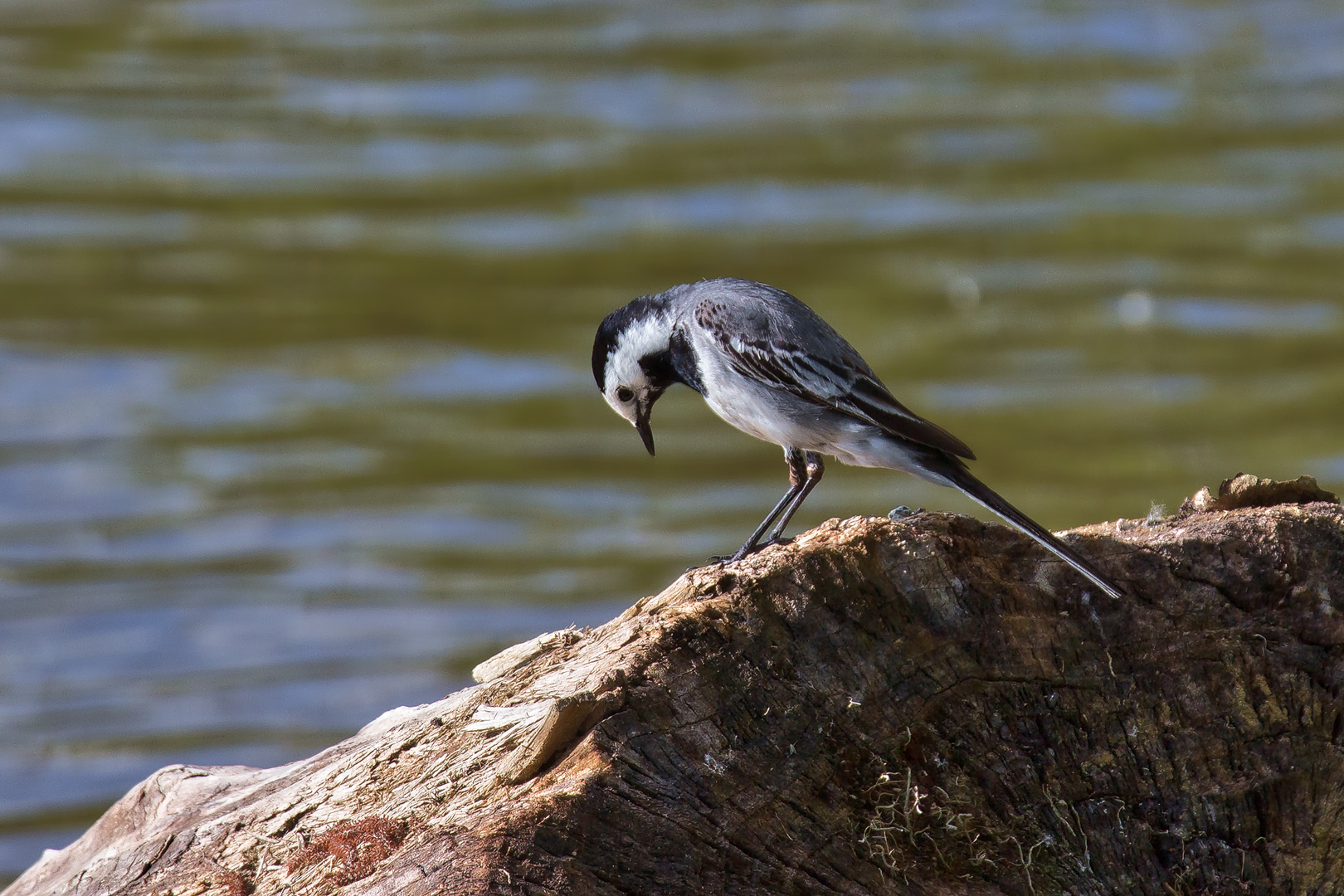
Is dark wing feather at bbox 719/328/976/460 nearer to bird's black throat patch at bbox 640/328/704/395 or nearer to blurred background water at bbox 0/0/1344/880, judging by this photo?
bird's black throat patch at bbox 640/328/704/395

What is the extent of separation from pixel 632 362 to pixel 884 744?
2720mm

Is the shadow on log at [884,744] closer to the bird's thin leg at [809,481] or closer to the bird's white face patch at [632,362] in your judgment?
the bird's thin leg at [809,481]

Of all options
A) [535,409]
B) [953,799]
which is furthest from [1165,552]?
[535,409]

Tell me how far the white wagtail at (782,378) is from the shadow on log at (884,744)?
0.72 metres

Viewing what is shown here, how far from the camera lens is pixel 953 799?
4.26m

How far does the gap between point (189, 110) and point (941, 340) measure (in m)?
12.3

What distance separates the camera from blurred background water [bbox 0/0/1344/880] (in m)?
13.1

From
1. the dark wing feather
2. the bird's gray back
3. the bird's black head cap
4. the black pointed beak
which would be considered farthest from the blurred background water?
the dark wing feather

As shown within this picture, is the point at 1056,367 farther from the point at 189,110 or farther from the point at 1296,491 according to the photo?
the point at 189,110

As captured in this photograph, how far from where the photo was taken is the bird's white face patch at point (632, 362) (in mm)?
6414

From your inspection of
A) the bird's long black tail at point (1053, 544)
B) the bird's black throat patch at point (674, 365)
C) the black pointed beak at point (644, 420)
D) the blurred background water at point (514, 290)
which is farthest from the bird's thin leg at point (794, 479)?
the blurred background water at point (514, 290)

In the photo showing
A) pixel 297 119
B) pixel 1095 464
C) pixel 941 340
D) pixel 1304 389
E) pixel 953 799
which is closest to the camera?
pixel 953 799

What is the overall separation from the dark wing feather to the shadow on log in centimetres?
109

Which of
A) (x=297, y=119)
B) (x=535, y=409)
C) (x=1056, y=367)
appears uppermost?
(x=297, y=119)
